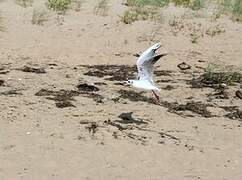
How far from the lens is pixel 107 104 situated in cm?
855

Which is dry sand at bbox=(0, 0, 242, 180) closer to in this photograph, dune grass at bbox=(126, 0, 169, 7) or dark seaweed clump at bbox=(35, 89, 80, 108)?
dark seaweed clump at bbox=(35, 89, 80, 108)

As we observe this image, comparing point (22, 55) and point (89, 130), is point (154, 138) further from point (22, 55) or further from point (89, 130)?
point (22, 55)

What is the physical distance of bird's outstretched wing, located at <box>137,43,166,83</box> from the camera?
8070 millimetres

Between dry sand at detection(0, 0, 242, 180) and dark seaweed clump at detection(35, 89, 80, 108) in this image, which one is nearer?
dry sand at detection(0, 0, 242, 180)

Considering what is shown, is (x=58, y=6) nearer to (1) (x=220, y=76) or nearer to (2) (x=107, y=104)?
(1) (x=220, y=76)

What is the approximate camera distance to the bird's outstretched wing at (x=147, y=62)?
26.5ft

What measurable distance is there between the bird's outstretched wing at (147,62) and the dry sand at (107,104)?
18.8 inches

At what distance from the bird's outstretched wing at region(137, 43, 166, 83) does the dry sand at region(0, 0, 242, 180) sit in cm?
48

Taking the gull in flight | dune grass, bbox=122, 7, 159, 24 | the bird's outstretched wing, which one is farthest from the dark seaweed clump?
dune grass, bbox=122, 7, 159, 24

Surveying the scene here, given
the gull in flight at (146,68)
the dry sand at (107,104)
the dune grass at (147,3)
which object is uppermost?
the dune grass at (147,3)

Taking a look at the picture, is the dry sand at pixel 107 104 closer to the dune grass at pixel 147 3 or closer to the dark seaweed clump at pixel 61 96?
the dark seaweed clump at pixel 61 96

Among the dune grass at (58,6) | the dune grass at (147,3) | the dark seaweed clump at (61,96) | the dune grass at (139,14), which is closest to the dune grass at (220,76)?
the dark seaweed clump at (61,96)

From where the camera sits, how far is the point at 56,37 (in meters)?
11.5

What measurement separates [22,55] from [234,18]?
4.81 metres
